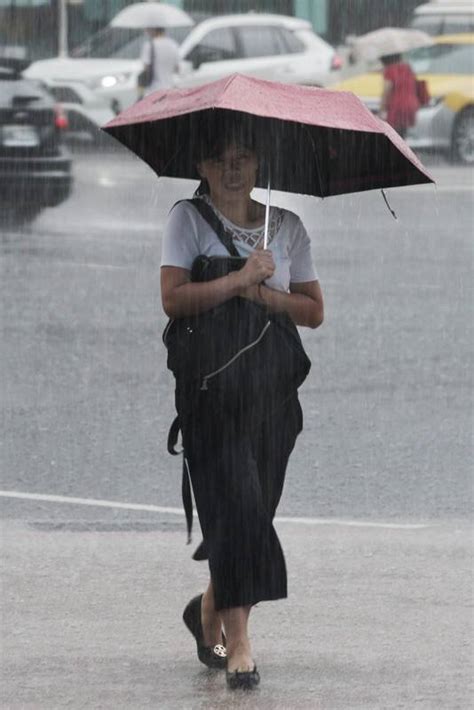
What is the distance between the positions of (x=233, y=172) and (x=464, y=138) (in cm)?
1840

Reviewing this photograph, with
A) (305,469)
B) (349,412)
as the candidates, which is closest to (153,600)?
(305,469)

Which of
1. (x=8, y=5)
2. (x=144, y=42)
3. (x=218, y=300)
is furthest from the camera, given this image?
(x=8, y=5)

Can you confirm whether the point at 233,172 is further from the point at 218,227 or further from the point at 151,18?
the point at 151,18

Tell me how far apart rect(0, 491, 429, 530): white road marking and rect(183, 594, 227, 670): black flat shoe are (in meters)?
1.96

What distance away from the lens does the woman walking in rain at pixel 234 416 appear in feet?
16.6

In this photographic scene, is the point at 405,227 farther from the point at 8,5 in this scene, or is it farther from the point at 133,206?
the point at 8,5

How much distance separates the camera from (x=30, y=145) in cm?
1706

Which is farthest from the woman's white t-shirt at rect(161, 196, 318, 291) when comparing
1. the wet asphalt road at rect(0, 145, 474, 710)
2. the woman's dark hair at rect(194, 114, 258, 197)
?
the wet asphalt road at rect(0, 145, 474, 710)

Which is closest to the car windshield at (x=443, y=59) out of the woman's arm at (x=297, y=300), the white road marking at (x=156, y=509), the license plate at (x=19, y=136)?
the license plate at (x=19, y=136)

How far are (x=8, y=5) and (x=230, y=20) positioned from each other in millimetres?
6429

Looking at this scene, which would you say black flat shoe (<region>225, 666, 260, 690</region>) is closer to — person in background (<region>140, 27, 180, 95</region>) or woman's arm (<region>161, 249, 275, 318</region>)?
woman's arm (<region>161, 249, 275, 318</region>)

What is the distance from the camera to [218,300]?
16.3ft

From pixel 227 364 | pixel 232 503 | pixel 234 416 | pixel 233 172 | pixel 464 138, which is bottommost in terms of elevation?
pixel 464 138

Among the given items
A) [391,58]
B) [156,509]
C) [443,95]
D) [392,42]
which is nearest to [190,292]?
[156,509]
